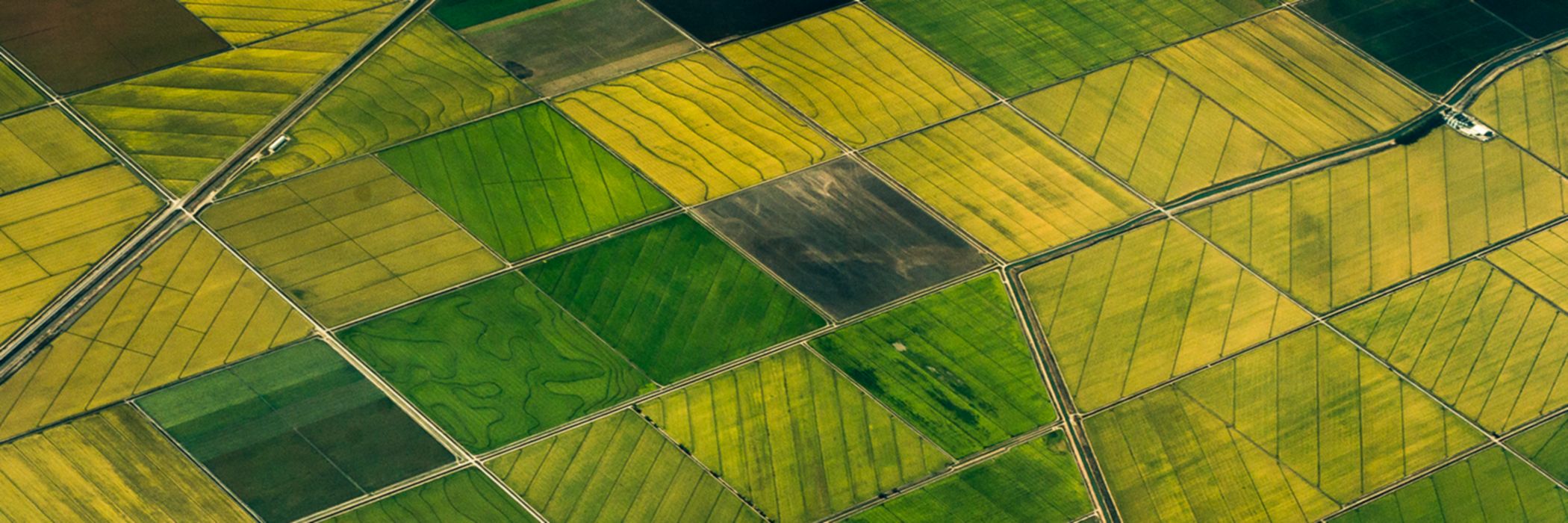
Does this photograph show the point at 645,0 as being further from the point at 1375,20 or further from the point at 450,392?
the point at 1375,20

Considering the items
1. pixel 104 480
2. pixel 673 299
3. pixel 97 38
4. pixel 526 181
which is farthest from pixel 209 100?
pixel 673 299

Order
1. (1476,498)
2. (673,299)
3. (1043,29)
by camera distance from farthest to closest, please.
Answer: (1043,29) → (1476,498) → (673,299)

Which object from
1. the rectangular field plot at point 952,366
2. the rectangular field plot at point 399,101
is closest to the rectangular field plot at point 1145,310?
the rectangular field plot at point 952,366

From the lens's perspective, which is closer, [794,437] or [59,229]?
[794,437]

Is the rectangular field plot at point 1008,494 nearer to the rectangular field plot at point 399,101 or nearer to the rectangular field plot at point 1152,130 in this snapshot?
the rectangular field plot at point 1152,130

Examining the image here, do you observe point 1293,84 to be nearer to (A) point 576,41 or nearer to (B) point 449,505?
(A) point 576,41

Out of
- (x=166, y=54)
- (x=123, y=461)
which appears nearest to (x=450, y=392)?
(x=123, y=461)
